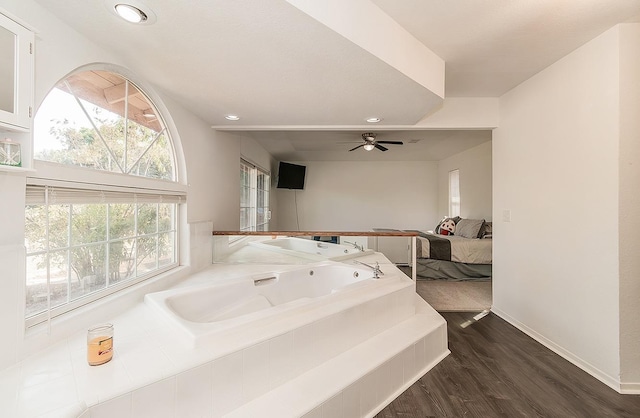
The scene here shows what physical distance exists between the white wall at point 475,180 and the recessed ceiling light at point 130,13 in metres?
5.24

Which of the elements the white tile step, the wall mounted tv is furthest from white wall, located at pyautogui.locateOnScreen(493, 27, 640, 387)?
the wall mounted tv

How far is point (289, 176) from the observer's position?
621 centimetres

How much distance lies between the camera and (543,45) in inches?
76.5

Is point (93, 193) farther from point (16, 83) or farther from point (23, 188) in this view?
point (16, 83)

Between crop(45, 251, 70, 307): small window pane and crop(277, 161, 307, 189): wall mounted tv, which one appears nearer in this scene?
crop(45, 251, 70, 307): small window pane

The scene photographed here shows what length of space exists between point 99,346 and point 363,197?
5.98 meters

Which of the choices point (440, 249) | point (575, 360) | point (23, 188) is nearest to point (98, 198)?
point (23, 188)

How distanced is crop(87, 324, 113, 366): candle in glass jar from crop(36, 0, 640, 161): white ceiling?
1.41 meters

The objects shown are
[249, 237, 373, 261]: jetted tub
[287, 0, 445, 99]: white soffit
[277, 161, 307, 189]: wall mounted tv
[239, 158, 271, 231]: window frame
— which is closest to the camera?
[287, 0, 445, 99]: white soffit

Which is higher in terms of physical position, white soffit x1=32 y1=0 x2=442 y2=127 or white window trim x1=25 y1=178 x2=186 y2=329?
white soffit x1=32 y1=0 x2=442 y2=127

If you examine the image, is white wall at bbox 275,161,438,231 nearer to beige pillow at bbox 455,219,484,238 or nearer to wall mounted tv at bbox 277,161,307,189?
wall mounted tv at bbox 277,161,307,189

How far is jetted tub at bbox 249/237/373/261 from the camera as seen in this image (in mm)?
3141

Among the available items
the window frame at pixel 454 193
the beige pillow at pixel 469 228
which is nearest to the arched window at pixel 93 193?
the beige pillow at pixel 469 228

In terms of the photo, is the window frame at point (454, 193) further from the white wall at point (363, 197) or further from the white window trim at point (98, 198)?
the white window trim at point (98, 198)
